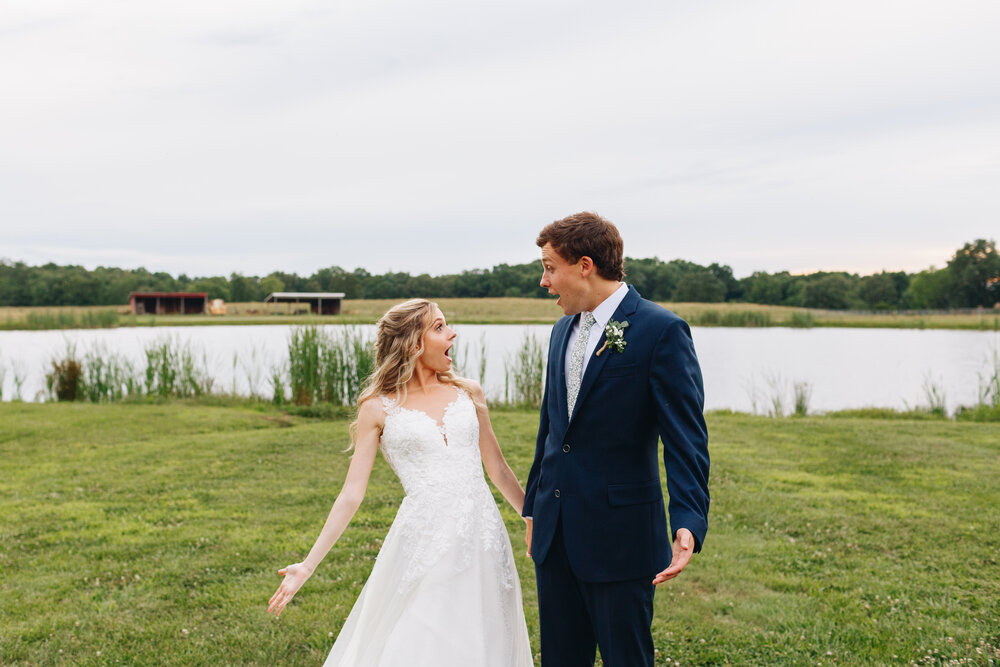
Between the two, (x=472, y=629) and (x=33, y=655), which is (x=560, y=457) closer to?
(x=472, y=629)

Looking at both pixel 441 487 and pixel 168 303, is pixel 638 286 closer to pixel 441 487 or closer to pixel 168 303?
pixel 441 487

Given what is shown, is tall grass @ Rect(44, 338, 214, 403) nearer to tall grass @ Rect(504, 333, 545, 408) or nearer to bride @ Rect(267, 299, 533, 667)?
tall grass @ Rect(504, 333, 545, 408)

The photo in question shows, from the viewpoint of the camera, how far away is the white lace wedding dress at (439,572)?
309cm

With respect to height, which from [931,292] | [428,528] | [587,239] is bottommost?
[428,528]

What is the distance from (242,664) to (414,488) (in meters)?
1.91

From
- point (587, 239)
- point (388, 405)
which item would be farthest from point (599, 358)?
point (388, 405)

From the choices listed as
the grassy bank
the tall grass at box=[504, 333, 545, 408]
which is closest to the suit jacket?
the tall grass at box=[504, 333, 545, 408]

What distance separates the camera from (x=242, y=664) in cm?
434

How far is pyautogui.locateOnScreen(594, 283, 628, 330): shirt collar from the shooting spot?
2.90 meters

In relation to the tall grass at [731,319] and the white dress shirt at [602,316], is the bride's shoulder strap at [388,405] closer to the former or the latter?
the white dress shirt at [602,316]

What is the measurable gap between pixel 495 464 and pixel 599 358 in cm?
101

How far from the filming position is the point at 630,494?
109 inches

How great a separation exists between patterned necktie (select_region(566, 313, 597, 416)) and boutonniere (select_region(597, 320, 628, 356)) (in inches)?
6.2

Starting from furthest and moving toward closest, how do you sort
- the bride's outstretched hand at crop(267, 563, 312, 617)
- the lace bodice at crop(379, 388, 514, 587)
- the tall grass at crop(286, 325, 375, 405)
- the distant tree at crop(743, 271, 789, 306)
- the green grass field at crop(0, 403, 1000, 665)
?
the distant tree at crop(743, 271, 789, 306) → the tall grass at crop(286, 325, 375, 405) → the green grass field at crop(0, 403, 1000, 665) → the lace bodice at crop(379, 388, 514, 587) → the bride's outstretched hand at crop(267, 563, 312, 617)
